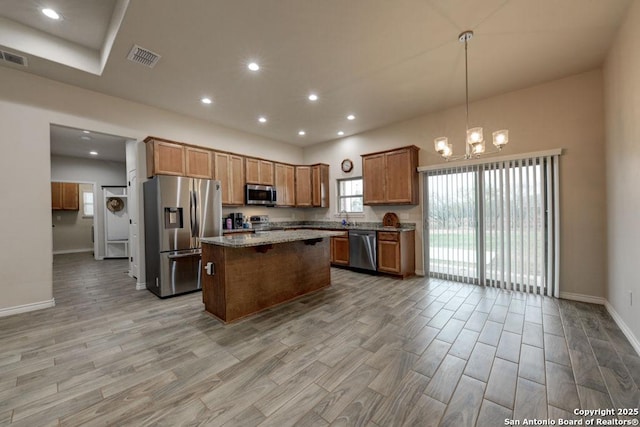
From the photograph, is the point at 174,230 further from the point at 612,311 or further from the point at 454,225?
the point at 612,311

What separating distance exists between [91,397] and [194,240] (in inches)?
103

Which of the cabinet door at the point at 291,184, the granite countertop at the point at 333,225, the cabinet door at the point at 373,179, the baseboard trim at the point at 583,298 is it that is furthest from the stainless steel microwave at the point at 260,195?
the baseboard trim at the point at 583,298

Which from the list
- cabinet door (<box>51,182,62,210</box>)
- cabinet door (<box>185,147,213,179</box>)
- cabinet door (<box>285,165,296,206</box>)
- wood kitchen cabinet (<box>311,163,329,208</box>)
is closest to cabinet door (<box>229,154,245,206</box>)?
cabinet door (<box>185,147,213,179</box>)

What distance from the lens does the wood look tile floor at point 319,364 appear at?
159 centimetres

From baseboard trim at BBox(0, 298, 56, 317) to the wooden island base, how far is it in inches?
87.1

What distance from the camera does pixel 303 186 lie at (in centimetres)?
654

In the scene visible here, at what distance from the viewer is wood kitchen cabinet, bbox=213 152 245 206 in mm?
5016

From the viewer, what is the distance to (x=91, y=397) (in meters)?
1.73

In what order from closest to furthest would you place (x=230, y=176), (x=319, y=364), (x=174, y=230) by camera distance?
(x=319, y=364)
(x=174, y=230)
(x=230, y=176)

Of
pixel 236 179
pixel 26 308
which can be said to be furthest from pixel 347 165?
pixel 26 308

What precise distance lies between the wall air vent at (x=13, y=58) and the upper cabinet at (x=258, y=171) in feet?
10.6

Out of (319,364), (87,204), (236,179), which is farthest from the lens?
(87,204)

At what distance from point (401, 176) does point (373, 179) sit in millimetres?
633

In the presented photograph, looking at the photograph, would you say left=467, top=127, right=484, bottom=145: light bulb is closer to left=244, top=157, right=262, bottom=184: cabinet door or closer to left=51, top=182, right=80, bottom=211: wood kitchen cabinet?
left=244, top=157, right=262, bottom=184: cabinet door
